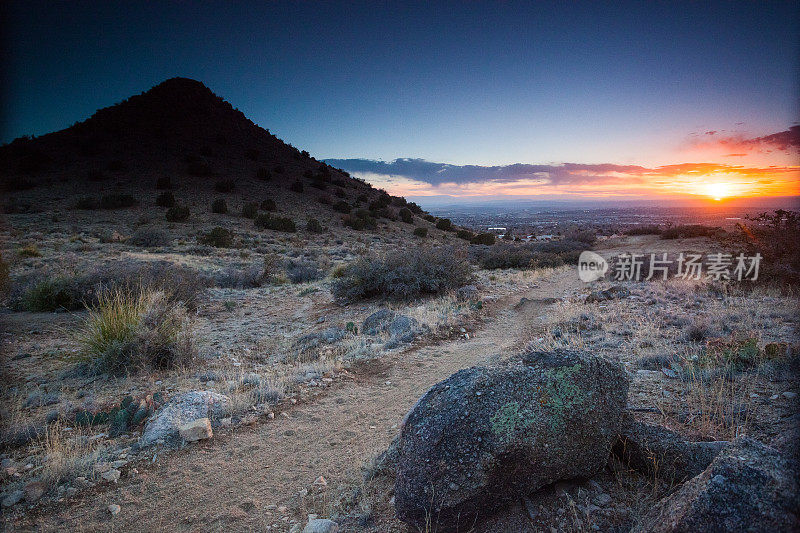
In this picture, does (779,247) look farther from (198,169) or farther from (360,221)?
(198,169)

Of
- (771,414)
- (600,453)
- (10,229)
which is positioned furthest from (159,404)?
(10,229)

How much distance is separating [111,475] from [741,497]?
5085mm

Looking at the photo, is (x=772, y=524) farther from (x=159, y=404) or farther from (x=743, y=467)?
(x=159, y=404)

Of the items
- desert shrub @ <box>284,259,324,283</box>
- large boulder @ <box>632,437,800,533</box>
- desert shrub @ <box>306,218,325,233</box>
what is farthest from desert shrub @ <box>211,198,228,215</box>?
large boulder @ <box>632,437,800,533</box>

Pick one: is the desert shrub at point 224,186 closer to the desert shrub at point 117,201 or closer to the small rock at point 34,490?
the desert shrub at point 117,201

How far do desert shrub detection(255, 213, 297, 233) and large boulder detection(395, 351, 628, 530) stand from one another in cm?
3085

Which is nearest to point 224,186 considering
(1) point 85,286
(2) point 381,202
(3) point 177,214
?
(3) point 177,214

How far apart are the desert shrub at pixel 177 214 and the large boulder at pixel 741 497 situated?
3360cm

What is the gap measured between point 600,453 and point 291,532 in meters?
2.58

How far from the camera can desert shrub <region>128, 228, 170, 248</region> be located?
22.1 m

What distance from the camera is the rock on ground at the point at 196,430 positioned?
4414 millimetres

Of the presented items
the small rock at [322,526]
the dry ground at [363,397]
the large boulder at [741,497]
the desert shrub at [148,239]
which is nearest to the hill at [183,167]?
the desert shrub at [148,239]

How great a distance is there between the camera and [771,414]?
3459mm

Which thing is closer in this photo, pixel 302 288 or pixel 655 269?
pixel 302 288
